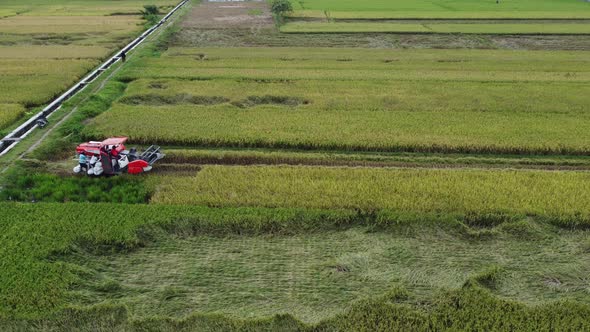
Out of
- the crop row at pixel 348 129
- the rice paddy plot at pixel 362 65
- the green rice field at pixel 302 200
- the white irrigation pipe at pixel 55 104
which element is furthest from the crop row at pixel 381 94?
the white irrigation pipe at pixel 55 104

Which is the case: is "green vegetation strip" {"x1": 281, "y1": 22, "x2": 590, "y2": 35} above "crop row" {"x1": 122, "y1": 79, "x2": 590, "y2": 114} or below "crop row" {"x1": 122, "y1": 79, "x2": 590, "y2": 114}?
above

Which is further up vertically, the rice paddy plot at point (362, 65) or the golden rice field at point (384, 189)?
the rice paddy plot at point (362, 65)

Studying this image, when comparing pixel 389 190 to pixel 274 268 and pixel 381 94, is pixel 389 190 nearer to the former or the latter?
pixel 274 268

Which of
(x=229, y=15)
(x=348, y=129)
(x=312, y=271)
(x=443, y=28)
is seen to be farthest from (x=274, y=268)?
(x=229, y=15)

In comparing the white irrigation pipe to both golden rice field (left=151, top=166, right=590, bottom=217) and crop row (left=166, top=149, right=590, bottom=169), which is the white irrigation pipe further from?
golden rice field (left=151, top=166, right=590, bottom=217)

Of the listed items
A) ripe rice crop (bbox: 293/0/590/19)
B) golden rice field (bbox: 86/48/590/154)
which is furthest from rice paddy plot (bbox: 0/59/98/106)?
ripe rice crop (bbox: 293/0/590/19)

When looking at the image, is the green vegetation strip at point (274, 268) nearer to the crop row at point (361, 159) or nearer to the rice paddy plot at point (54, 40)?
the crop row at point (361, 159)
